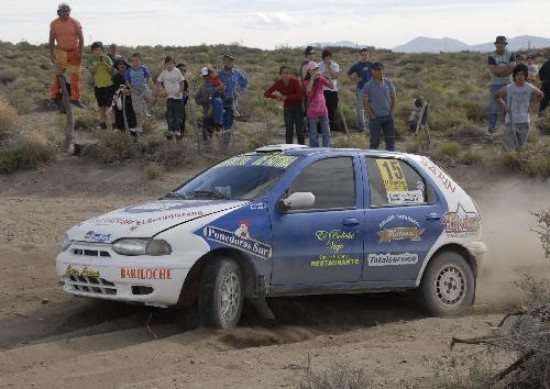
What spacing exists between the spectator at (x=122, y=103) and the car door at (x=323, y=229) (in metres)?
8.70

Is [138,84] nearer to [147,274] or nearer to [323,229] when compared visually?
[323,229]

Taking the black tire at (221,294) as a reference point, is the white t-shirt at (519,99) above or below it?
above

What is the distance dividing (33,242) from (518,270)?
19.7ft

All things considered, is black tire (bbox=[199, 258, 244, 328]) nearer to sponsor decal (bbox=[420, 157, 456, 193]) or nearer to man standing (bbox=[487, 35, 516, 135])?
sponsor decal (bbox=[420, 157, 456, 193])

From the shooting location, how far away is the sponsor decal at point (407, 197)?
9.11 metres

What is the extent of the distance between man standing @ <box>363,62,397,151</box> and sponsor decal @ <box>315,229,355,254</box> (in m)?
6.87

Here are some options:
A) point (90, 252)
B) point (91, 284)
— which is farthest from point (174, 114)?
point (91, 284)

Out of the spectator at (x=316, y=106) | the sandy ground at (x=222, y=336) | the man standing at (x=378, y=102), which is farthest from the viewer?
the spectator at (x=316, y=106)

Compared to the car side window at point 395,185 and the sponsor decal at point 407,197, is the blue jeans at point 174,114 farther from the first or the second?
the sponsor decal at point 407,197

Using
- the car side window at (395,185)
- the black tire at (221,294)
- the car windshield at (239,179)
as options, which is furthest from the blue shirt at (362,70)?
the black tire at (221,294)

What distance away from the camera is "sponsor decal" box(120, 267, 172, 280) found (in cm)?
769

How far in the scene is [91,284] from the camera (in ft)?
26.1

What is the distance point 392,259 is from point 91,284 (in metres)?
2.81

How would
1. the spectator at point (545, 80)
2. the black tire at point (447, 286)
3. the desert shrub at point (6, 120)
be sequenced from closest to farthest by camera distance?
1. the black tire at point (447, 286)
2. the desert shrub at point (6, 120)
3. the spectator at point (545, 80)
